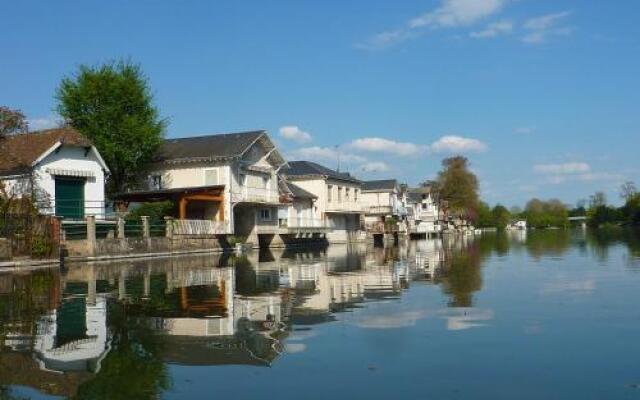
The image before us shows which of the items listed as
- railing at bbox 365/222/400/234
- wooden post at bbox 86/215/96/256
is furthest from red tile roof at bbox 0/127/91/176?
railing at bbox 365/222/400/234

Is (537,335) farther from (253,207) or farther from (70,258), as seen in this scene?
(253,207)

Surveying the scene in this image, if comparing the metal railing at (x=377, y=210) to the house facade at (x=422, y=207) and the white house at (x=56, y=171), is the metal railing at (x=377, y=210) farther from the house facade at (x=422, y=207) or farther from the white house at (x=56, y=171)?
the white house at (x=56, y=171)

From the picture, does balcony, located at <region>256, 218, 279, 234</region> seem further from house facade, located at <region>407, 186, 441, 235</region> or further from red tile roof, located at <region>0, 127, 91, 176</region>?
house facade, located at <region>407, 186, 441, 235</region>

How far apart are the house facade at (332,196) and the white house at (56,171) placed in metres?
25.1

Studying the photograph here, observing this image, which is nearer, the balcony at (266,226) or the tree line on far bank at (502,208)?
the balcony at (266,226)

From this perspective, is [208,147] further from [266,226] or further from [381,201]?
[381,201]

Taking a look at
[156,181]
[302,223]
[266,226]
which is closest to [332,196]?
[302,223]

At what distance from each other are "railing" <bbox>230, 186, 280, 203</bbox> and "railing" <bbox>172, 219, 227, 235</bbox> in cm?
299

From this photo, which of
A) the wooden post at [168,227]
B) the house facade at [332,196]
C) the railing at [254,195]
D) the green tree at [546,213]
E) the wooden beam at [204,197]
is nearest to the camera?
the wooden post at [168,227]

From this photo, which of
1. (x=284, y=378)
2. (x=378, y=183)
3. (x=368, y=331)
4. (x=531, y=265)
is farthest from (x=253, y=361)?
(x=378, y=183)

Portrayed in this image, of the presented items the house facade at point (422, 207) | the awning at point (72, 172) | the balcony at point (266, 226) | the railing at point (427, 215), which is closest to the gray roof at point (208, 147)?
the balcony at point (266, 226)

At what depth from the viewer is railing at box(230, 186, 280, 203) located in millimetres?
44759

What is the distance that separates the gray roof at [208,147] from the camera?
147ft

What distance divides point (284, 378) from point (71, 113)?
3951cm
